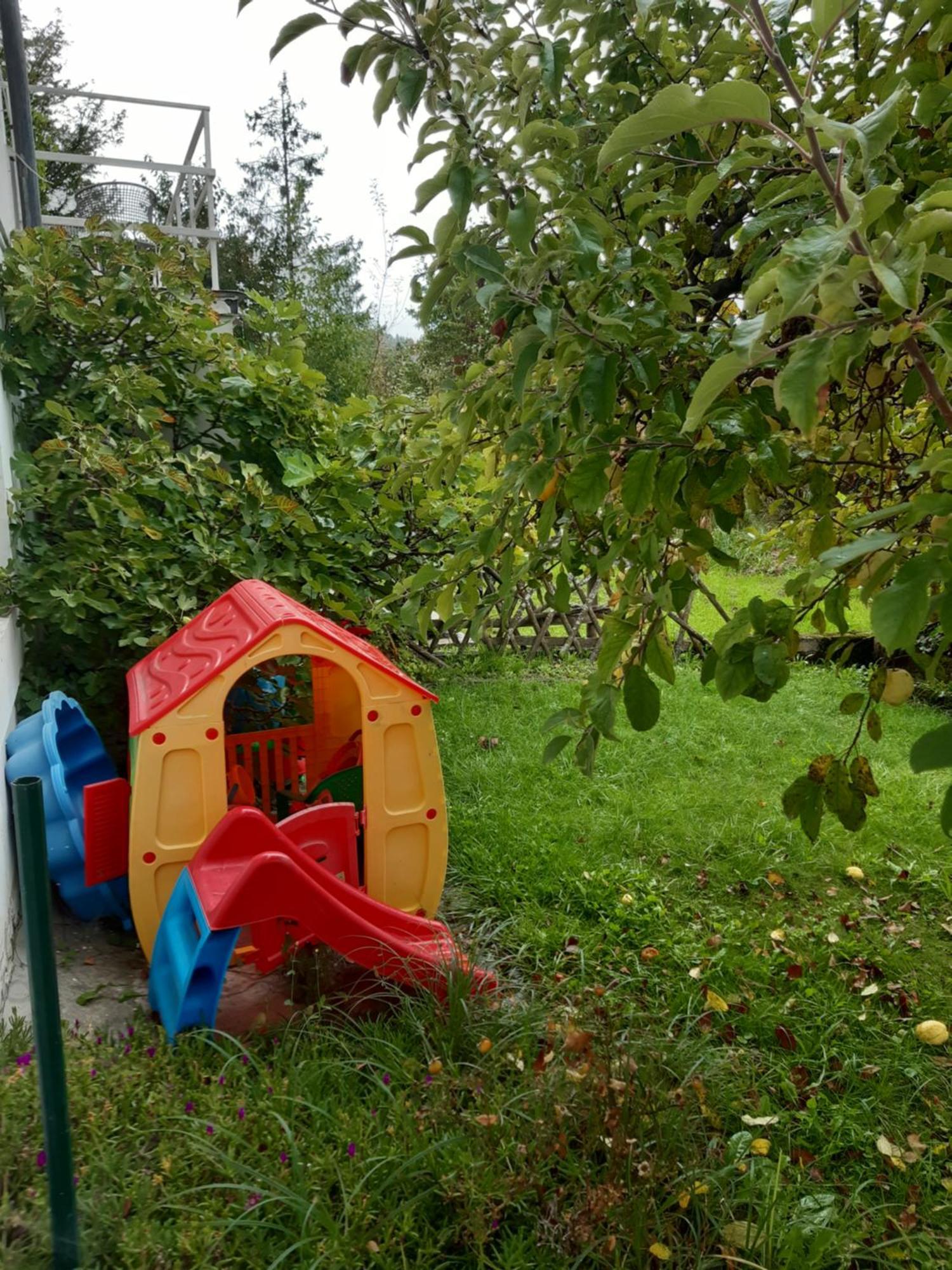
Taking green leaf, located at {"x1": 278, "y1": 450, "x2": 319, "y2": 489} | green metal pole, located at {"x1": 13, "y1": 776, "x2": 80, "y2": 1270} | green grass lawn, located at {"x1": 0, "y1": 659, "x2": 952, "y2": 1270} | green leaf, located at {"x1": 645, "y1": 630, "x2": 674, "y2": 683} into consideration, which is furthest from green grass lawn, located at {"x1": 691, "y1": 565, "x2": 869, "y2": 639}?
green metal pole, located at {"x1": 13, "y1": 776, "x2": 80, "y2": 1270}

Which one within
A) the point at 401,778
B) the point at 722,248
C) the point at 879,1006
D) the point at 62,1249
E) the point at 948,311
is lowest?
the point at 879,1006

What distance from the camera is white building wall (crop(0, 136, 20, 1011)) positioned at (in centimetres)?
265

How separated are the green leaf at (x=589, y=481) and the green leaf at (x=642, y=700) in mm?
273

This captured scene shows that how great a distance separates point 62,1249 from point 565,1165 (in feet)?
3.06

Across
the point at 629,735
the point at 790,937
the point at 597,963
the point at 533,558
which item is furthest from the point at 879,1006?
the point at 629,735

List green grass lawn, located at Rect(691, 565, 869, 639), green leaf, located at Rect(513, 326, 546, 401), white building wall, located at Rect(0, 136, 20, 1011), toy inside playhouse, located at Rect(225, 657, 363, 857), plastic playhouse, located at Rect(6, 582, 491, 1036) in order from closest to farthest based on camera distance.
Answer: green leaf, located at Rect(513, 326, 546, 401)
plastic playhouse, located at Rect(6, 582, 491, 1036)
white building wall, located at Rect(0, 136, 20, 1011)
toy inside playhouse, located at Rect(225, 657, 363, 857)
green grass lawn, located at Rect(691, 565, 869, 639)

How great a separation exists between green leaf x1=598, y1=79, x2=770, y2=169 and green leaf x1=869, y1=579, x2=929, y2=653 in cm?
48

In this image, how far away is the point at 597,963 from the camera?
2939mm

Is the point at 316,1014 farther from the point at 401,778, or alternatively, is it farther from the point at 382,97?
the point at 382,97

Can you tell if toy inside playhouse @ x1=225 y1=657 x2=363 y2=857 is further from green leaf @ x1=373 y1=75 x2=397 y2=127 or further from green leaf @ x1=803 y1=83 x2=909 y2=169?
green leaf @ x1=803 y1=83 x2=909 y2=169

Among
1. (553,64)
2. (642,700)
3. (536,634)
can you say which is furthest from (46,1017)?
(536,634)

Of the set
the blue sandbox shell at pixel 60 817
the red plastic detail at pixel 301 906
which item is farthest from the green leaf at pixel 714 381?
the blue sandbox shell at pixel 60 817

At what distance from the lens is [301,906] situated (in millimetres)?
2395

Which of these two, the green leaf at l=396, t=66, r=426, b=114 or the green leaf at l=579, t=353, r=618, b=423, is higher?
the green leaf at l=396, t=66, r=426, b=114
